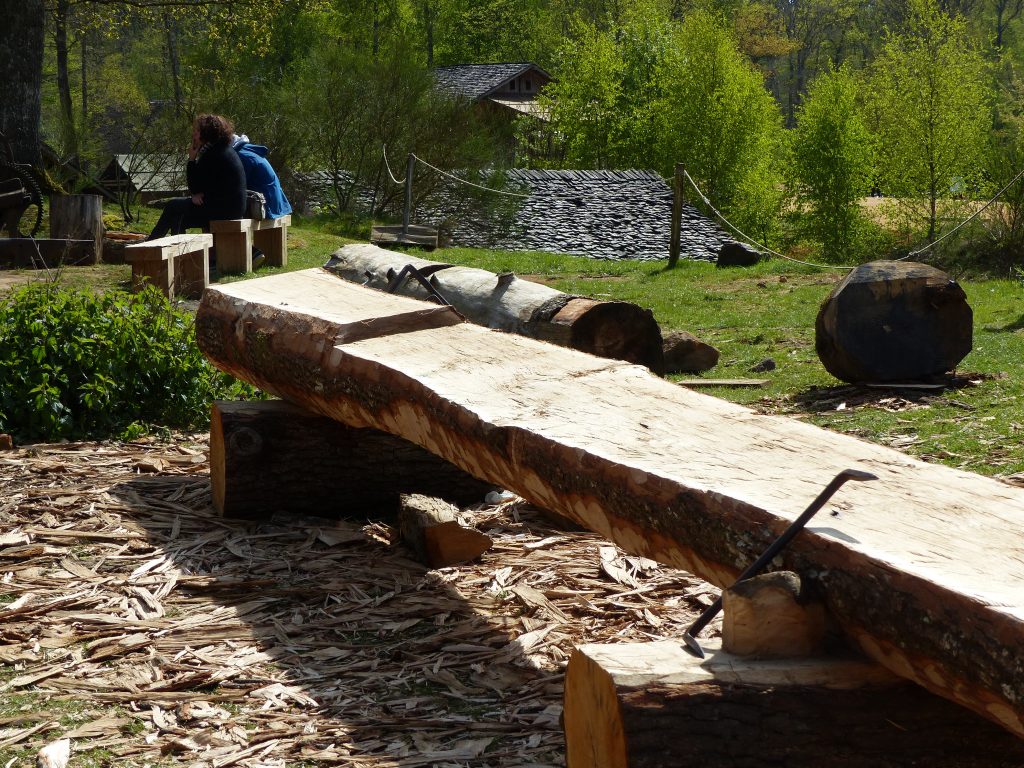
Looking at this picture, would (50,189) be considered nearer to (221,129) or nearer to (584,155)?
(221,129)

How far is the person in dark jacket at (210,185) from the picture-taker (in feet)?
36.1

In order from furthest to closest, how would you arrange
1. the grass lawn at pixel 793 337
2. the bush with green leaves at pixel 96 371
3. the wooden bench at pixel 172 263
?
Result: the wooden bench at pixel 172 263, the grass lawn at pixel 793 337, the bush with green leaves at pixel 96 371

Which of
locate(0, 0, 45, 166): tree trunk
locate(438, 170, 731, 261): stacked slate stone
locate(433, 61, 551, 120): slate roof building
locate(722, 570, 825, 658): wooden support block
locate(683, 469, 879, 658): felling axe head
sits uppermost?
locate(433, 61, 551, 120): slate roof building

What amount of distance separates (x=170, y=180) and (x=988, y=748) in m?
19.8

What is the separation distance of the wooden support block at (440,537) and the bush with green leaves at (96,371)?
2.11 meters

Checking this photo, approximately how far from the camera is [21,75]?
15367 mm

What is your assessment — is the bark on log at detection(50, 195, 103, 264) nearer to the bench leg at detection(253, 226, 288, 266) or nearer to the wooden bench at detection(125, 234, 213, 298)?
the bench leg at detection(253, 226, 288, 266)

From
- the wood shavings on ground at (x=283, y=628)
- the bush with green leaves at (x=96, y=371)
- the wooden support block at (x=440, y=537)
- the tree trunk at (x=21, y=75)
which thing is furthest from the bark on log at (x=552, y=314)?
the tree trunk at (x=21, y=75)

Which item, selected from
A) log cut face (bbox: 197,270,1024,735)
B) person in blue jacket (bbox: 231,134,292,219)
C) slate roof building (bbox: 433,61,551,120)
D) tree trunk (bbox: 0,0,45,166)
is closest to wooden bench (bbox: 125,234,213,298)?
person in blue jacket (bbox: 231,134,292,219)

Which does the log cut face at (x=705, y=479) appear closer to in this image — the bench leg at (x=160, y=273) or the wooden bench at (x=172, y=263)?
the wooden bench at (x=172, y=263)

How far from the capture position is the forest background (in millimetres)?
19797

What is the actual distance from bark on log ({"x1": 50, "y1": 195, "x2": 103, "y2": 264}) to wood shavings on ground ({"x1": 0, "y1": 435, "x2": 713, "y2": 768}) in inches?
302

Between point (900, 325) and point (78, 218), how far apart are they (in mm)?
8677

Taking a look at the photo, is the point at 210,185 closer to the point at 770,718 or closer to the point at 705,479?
the point at 705,479
